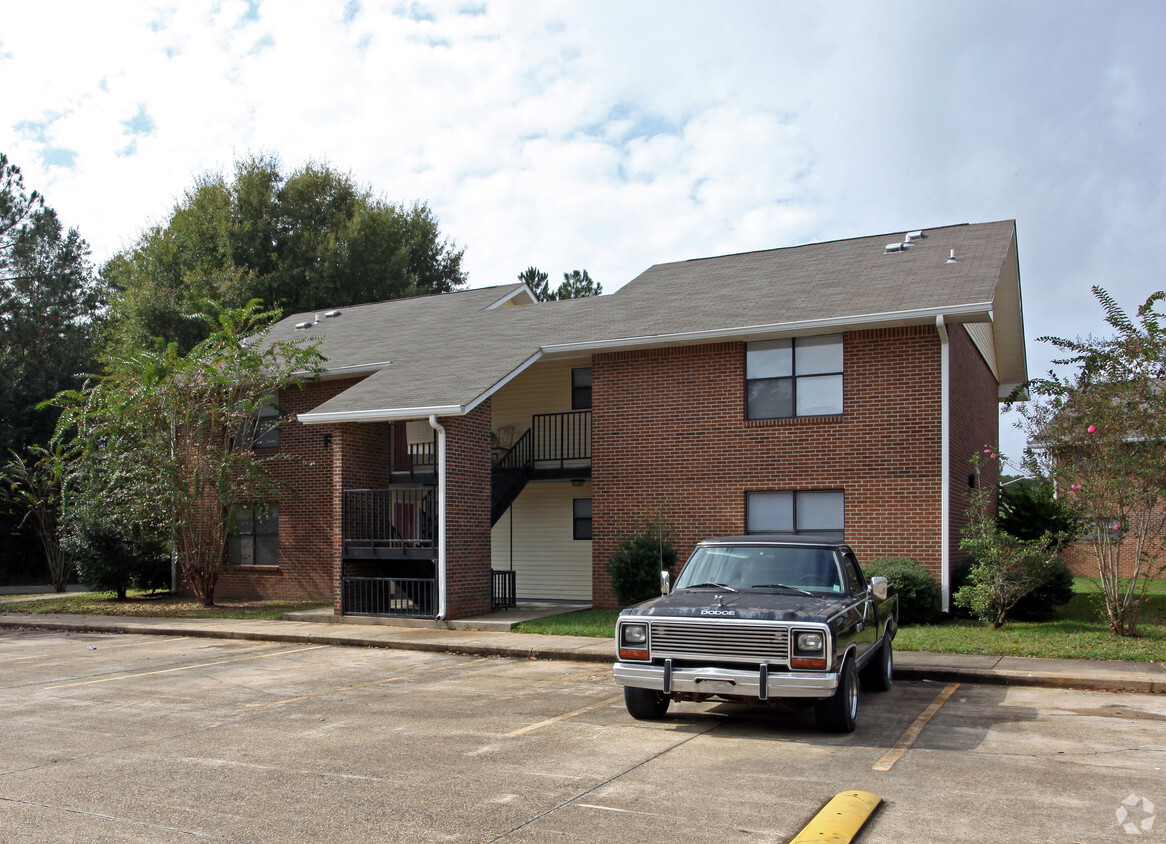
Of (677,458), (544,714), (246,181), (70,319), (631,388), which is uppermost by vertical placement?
(246,181)

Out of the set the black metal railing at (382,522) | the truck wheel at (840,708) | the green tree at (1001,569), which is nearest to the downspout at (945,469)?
the green tree at (1001,569)

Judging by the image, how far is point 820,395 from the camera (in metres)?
16.9

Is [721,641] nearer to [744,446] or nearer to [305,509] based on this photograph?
[744,446]

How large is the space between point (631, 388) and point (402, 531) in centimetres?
499

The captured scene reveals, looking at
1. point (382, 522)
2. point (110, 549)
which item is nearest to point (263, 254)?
point (110, 549)

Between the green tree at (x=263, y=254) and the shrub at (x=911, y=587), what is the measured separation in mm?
30120

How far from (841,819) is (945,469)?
35.9 ft

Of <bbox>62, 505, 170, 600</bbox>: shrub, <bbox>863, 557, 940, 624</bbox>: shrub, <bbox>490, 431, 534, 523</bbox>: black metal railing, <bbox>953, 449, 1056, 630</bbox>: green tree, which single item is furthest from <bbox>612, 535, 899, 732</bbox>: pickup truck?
<bbox>62, 505, 170, 600</bbox>: shrub

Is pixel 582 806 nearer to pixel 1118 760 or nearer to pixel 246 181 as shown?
pixel 1118 760

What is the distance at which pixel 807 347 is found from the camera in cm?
1700

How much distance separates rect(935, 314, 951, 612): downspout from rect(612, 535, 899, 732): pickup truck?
256 inches

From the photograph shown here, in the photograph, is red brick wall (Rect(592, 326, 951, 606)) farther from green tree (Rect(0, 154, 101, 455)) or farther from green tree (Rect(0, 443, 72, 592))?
green tree (Rect(0, 154, 101, 455))

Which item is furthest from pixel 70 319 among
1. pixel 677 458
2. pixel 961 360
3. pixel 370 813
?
pixel 370 813

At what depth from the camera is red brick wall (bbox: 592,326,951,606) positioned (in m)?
16.0
